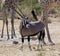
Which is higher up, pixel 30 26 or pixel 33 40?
pixel 30 26

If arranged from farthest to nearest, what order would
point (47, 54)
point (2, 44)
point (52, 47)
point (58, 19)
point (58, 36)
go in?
point (58, 19) < point (58, 36) < point (2, 44) < point (52, 47) < point (47, 54)

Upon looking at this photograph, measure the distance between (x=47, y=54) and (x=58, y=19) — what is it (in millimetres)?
8110

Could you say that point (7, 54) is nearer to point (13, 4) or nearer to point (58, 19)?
point (13, 4)

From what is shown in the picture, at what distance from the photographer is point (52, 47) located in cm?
854

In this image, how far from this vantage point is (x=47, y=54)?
759cm

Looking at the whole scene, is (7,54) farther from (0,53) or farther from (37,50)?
(37,50)

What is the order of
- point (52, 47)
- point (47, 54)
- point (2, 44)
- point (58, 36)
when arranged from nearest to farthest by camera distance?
1. point (47, 54)
2. point (52, 47)
3. point (2, 44)
4. point (58, 36)

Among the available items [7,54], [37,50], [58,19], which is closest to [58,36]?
[37,50]

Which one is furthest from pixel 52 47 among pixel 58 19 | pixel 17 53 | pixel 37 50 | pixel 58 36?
pixel 58 19

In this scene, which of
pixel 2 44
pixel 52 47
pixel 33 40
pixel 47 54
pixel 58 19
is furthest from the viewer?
pixel 58 19

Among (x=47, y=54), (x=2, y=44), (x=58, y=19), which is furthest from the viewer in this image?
(x=58, y=19)

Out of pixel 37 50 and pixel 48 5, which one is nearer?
pixel 37 50

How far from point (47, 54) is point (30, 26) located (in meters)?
0.82

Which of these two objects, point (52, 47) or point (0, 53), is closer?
point (0, 53)
